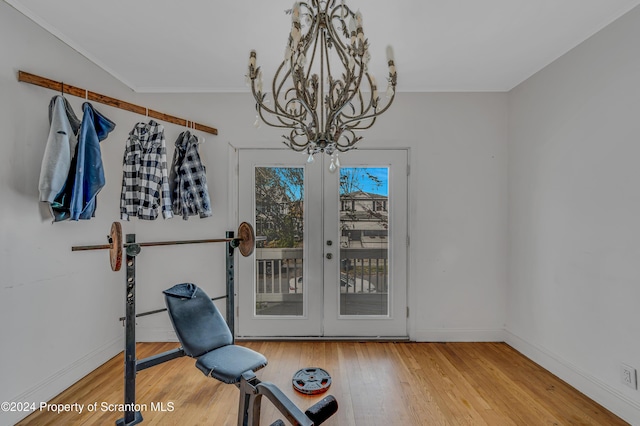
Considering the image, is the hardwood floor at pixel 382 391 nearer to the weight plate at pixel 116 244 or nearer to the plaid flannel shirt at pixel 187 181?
the weight plate at pixel 116 244

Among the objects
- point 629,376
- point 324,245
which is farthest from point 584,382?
point 324,245

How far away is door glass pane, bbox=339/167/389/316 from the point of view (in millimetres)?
3137

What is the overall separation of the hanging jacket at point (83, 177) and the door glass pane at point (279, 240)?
1396 millimetres

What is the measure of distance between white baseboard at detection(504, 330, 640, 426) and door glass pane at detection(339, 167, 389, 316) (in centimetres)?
130

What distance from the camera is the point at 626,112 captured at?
1.93 meters

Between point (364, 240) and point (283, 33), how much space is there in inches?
77.9

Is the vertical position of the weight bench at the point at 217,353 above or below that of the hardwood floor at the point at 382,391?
above

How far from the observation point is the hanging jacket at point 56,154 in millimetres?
1861

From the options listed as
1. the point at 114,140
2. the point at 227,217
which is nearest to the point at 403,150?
the point at 227,217

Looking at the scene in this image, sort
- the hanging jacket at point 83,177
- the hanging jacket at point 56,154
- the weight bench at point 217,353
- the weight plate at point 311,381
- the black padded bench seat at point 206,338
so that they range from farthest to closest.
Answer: the weight plate at point 311,381
the hanging jacket at point 83,177
the hanging jacket at point 56,154
the black padded bench seat at point 206,338
the weight bench at point 217,353

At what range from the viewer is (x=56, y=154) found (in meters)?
1.90

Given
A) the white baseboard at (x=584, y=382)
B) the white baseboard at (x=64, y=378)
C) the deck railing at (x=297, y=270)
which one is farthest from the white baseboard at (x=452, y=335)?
the white baseboard at (x=64, y=378)

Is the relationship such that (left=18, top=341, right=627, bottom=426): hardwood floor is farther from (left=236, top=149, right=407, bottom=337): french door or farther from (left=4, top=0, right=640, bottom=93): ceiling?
(left=4, top=0, right=640, bottom=93): ceiling

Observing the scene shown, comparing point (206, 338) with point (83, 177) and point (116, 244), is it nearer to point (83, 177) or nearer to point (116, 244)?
point (116, 244)
